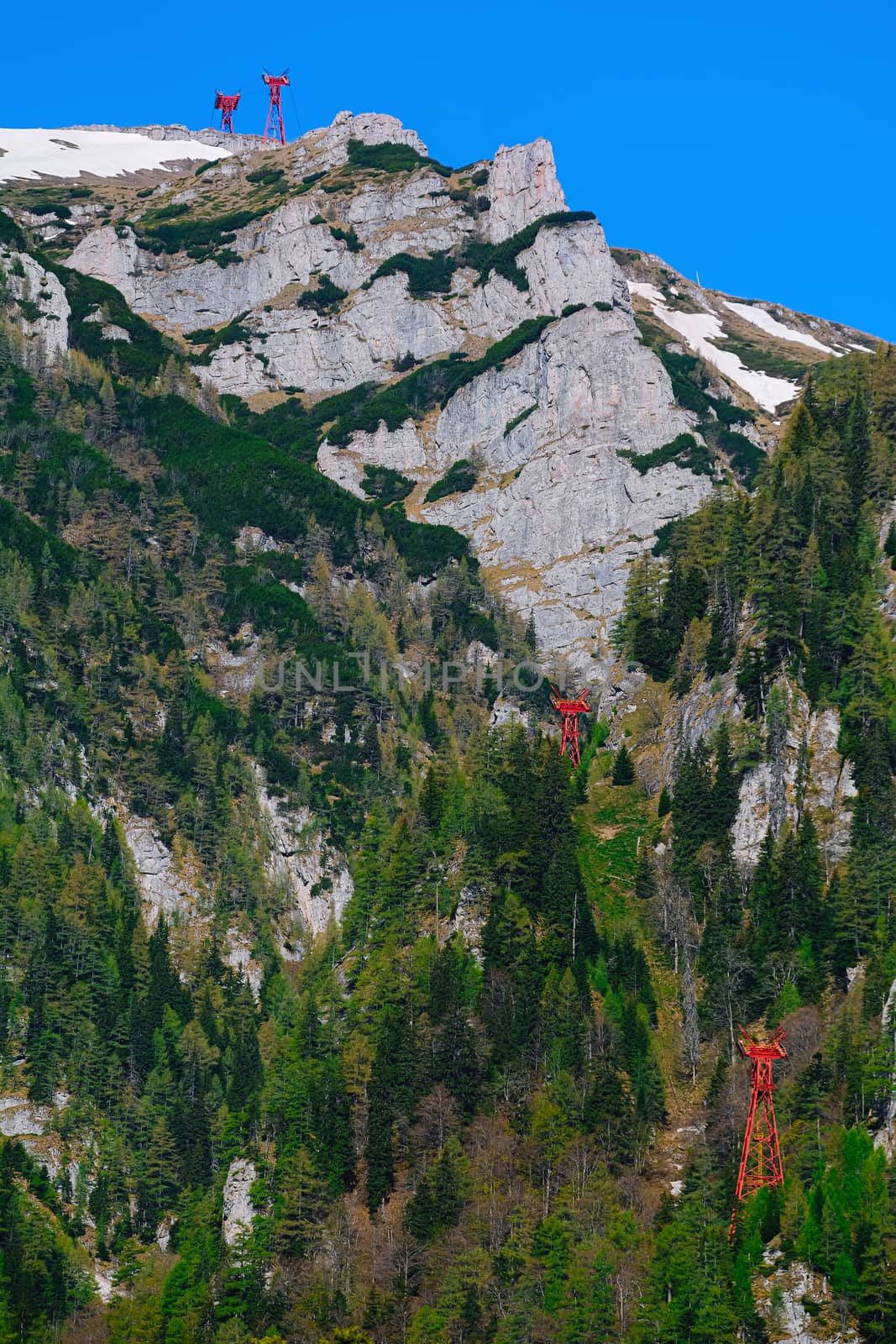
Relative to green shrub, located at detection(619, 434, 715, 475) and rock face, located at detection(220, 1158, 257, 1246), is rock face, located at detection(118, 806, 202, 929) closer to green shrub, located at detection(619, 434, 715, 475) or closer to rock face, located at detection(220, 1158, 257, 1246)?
rock face, located at detection(220, 1158, 257, 1246)

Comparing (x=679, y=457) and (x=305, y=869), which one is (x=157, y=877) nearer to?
(x=305, y=869)

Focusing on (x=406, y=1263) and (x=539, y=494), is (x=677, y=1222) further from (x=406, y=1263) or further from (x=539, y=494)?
(x=539, y=494)

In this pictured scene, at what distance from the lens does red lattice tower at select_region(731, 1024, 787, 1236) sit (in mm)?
79562

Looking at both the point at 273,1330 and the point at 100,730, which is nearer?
the point at 273,1330

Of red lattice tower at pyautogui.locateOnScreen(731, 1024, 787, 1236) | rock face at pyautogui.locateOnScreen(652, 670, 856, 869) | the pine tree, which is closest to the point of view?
red lattice tower at pyautogui.locateOnScreen(731, 1024, 787, 1236)

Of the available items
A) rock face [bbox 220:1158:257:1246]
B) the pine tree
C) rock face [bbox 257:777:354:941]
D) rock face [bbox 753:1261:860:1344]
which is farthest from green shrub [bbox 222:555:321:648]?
rock face [bbox 753:1261:860:1344]

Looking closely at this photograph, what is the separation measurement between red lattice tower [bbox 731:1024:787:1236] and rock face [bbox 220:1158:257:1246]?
28456 mm

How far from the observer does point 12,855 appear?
12794cm

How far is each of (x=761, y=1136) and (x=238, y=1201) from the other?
31.3 metres

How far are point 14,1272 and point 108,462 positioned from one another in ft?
345

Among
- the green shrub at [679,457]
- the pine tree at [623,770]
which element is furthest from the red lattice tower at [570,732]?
the green shrub at [679,457]

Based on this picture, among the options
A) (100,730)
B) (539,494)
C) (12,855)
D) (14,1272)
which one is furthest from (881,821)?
(539,494)

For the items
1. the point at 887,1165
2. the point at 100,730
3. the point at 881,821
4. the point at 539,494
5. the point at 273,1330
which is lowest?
the point at 273,1330

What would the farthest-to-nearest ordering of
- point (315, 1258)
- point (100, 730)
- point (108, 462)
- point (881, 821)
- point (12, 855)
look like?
point (108, 462)
point (100, 730)
point (12, 855)
point (881, 821)
point (315, 1258)
